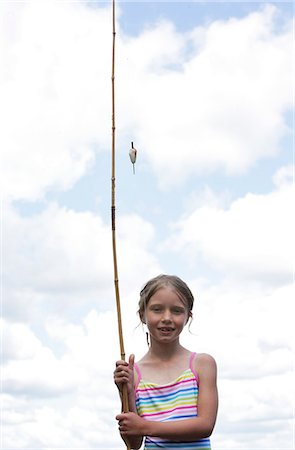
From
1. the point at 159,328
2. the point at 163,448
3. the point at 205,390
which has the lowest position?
the point at 163,448

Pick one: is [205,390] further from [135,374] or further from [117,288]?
[117,288]

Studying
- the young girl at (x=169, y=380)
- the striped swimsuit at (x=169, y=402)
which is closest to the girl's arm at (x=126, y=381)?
the young girl at (x=169, y=380)

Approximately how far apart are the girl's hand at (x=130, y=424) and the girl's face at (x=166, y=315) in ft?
2.06

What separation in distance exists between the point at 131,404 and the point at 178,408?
31 centimetres

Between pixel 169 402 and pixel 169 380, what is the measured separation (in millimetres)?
154

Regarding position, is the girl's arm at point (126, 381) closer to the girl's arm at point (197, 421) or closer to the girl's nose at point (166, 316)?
the girl's arm at point (197, 421)

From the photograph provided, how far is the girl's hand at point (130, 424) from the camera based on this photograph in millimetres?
5734

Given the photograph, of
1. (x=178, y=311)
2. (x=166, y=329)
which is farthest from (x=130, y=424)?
(x=178, y=311)

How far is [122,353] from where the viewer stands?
5773mm

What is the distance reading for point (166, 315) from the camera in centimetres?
612

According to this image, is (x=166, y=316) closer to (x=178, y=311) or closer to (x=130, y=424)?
(x=178, y=311)

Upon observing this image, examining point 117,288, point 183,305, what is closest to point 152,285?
point 183,305

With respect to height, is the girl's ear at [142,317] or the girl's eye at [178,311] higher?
the girl's ear at [142,317]

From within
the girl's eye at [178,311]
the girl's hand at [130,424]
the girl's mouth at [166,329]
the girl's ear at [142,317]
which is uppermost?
the girl's ear at [142,317]
